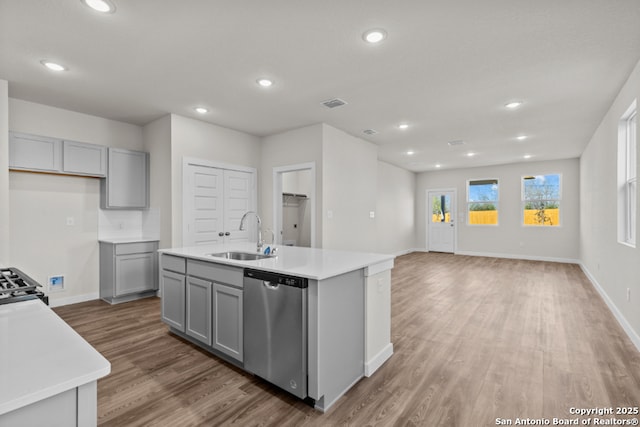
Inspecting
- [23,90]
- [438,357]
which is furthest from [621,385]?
[23,90]

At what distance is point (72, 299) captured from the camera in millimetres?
4305

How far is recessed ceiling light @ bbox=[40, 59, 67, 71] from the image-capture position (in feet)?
9.67

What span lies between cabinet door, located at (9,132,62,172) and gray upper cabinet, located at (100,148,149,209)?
1.91 feet

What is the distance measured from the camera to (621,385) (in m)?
2.26

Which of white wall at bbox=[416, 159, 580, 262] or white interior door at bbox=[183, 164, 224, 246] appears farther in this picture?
white wall at bbox=[416, 159, 580, 262]

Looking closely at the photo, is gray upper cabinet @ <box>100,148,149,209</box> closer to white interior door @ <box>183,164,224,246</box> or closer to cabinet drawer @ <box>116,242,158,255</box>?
cabinet drawer @ <box>116,242,158,255</box>

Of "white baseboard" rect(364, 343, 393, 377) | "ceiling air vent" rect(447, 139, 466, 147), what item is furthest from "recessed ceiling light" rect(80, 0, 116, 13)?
"ceiling air vent" rect(447, 139, 466, 147)

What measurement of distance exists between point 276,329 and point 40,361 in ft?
4.84

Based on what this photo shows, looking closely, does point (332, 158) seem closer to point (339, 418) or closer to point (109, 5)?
point (109, 5)

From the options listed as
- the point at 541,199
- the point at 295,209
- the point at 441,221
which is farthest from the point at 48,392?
the point at 441,221

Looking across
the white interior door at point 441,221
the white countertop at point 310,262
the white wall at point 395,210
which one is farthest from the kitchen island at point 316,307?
the white interior door at point 441,221

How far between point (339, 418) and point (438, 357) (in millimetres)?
1206

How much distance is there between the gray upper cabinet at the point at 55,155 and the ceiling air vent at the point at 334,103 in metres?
3.11

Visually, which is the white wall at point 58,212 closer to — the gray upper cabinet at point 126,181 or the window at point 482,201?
the gray upper cabinet at point 126,181
